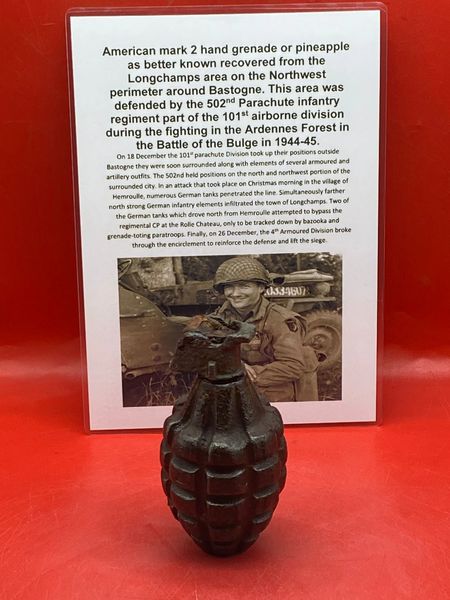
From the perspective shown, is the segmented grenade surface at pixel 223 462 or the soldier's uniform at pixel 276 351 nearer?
the segmented grenade surface at pixel 223 462

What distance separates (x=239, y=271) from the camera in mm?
2459

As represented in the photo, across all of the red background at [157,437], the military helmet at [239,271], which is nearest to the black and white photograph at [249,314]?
the military helmet at [239,271]

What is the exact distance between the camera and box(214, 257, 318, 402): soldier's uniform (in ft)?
8.13

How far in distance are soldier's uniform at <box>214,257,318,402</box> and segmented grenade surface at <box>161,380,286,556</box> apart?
757 millimetres

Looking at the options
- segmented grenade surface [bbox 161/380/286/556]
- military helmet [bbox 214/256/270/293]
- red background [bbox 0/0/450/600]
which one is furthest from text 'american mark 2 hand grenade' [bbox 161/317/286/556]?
military helmet [bbox 214/256/270/293]

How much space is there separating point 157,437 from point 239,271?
0.59 m

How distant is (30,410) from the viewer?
2627mm

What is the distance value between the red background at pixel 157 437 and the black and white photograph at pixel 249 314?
0.17 m

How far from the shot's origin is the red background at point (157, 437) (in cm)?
177

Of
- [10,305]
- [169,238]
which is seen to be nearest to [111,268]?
[169,238]

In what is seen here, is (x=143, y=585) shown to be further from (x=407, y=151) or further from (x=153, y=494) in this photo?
(x=407, y=151)

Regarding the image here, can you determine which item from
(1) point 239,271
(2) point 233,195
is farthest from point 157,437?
(2) point 233,195

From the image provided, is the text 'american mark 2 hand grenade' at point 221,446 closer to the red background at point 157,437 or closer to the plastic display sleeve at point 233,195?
the red background at point 157,437

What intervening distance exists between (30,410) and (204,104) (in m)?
1.15
